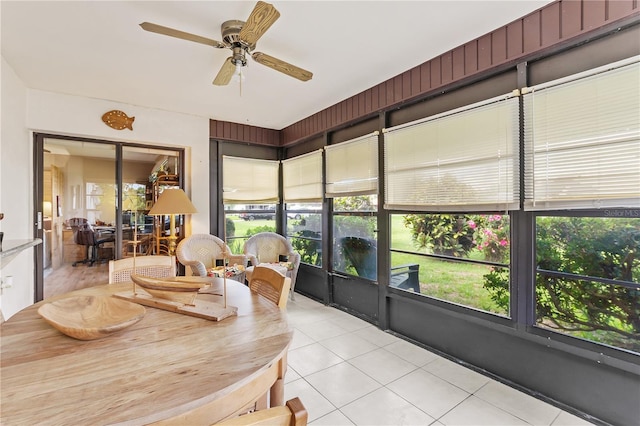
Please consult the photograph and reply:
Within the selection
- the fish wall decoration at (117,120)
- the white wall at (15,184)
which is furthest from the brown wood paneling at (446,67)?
the white wall at (15,184)

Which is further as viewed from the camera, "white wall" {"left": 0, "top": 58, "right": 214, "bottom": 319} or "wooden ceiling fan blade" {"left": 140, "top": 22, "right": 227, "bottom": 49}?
"white wall" {"left": 0, "top": 58, "right": 214, "bottom": 319}

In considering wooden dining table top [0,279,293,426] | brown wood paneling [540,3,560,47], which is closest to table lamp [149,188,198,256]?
wooden dining table top [0,279,293,426]

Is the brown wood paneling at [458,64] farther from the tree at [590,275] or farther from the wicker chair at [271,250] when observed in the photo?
the wicker chair at [271,250]

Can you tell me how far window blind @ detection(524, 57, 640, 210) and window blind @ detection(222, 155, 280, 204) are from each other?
378 cm

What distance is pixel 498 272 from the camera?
98.5 inches

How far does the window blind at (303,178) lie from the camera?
175 inches

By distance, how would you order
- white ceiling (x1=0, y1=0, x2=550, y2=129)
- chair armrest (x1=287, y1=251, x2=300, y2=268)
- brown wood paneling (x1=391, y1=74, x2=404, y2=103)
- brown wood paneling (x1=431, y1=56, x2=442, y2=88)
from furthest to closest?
chair armrest (x1=287, y1=251, x2=300, y2=268), brown wood paneling (x1=391, y1=74, x2=404, y2=103), brown wood paneling (x1=431, y1=56, x2=442, y2=88), white ceiling (x1=0, y1=0, x2=550, y2=129)

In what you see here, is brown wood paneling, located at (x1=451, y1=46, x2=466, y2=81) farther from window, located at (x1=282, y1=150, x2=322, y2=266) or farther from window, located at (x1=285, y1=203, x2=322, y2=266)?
window, located at (x1=285, y1=203, x2=322, y2=266)

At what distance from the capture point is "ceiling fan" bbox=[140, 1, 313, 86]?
179cm

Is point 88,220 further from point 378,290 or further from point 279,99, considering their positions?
point 378,290

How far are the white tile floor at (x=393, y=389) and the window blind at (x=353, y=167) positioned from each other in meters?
1.74

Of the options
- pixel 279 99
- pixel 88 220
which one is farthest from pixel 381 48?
pixel 88 220

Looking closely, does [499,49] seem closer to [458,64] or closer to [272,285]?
[458,64]

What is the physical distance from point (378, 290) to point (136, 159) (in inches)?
146
